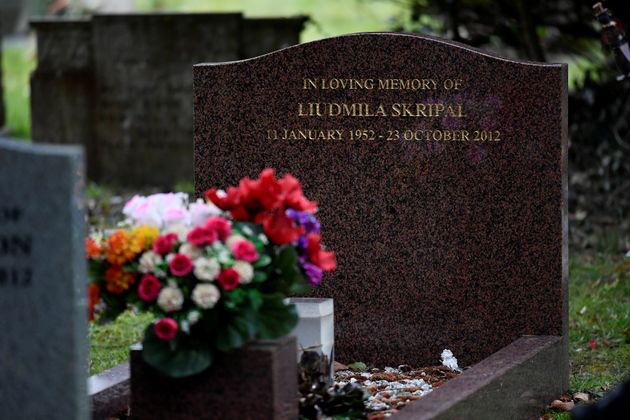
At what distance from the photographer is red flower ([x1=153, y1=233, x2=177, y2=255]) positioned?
13.1 feet

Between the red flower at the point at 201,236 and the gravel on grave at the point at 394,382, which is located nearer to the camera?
the red flower at the point at 201,236

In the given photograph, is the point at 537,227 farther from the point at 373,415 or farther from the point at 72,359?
the point at 72,359

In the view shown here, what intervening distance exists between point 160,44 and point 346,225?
603cm

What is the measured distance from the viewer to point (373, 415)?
15.3 feet

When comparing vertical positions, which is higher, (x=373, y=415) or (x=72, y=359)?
(x=72, y=359)

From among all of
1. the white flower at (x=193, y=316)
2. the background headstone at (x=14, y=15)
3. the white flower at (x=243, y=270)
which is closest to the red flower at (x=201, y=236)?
the white flower at (x=243, y=270)

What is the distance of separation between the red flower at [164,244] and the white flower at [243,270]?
8.6 inches

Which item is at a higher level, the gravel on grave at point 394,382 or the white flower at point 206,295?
the white flower at point 206,295

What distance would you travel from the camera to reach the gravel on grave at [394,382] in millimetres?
4977

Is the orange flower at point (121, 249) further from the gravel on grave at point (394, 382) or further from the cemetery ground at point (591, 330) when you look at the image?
the cemetery ground at point (591, 330)

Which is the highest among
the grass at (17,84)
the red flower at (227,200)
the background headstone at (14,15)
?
the background headstone at (14,15)

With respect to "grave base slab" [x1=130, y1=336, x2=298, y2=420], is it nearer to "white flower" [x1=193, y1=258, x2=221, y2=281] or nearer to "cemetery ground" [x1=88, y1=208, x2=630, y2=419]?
"white flower" [x1=193, y1=258, x2=221, y2=281]

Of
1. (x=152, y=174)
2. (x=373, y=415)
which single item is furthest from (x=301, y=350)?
(x=152, y=174)

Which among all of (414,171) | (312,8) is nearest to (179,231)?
(414,171)
